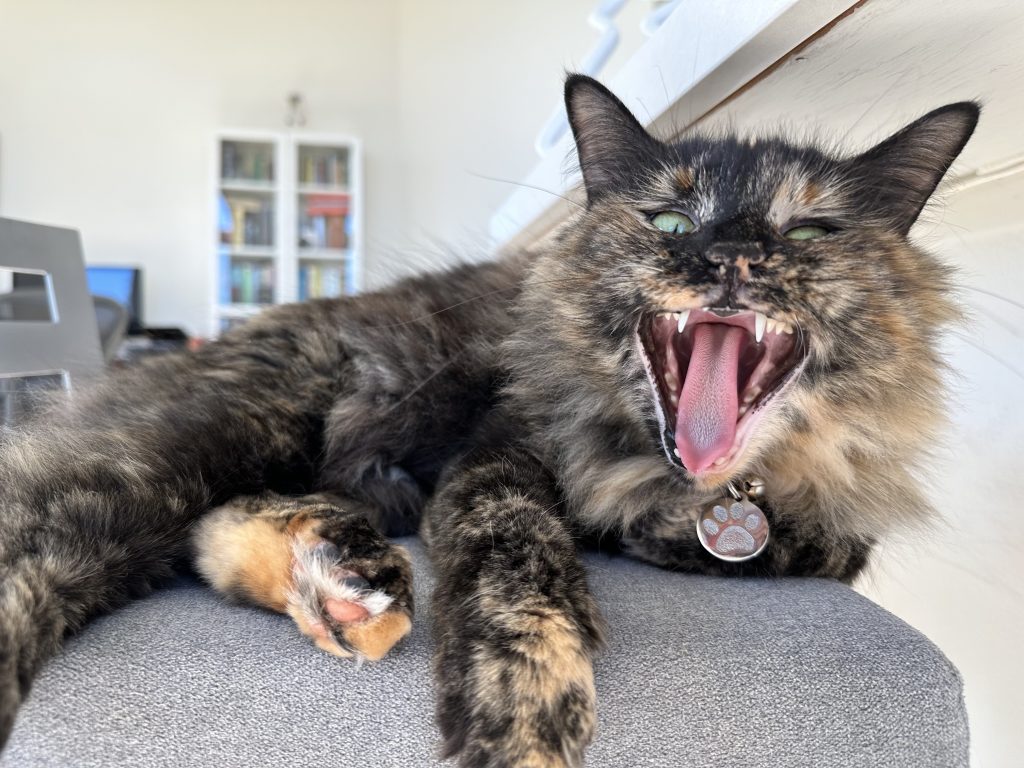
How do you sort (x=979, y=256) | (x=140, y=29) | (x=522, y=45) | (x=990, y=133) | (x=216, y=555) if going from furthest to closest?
(x=140, y=29), (x=522, y=45), (x=979, y=256), (x=990, y=133), (x=216, y=555)

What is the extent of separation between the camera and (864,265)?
0.96 metres

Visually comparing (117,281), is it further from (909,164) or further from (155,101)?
(909,164)

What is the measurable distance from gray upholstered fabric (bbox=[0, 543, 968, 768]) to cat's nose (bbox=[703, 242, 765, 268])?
0.45 metres

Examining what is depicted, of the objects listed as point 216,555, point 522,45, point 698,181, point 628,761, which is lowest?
point 628,761

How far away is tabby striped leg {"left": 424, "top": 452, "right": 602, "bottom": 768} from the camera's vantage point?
0.65 meters

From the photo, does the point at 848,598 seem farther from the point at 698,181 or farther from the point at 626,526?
the point at 698,181

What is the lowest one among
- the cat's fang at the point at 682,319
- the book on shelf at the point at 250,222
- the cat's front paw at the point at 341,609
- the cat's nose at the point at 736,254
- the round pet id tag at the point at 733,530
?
the cat's front paw at the point at 341,609

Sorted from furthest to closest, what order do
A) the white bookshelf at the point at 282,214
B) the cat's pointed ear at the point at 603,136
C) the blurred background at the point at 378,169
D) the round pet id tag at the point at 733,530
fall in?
the white bookshelf at the point at 282,214, the blurred background at the point at 378,169, the cat's pointed ear at the point at 603,136, the round pet id tag at the point at 733,530

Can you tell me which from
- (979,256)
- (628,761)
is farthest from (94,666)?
(979,256)

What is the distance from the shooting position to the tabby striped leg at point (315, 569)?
0.76 meters

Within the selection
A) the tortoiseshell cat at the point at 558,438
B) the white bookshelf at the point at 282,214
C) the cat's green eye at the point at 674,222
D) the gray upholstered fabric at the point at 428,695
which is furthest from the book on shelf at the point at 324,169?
the gray upholstered fabric at the point at 428,695

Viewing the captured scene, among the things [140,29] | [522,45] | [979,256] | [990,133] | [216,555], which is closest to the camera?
[216,555]

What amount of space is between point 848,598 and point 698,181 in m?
0.65

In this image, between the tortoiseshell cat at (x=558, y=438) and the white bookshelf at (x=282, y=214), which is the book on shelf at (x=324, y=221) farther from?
the tortoiseshell cat at (x=558, y=438)
